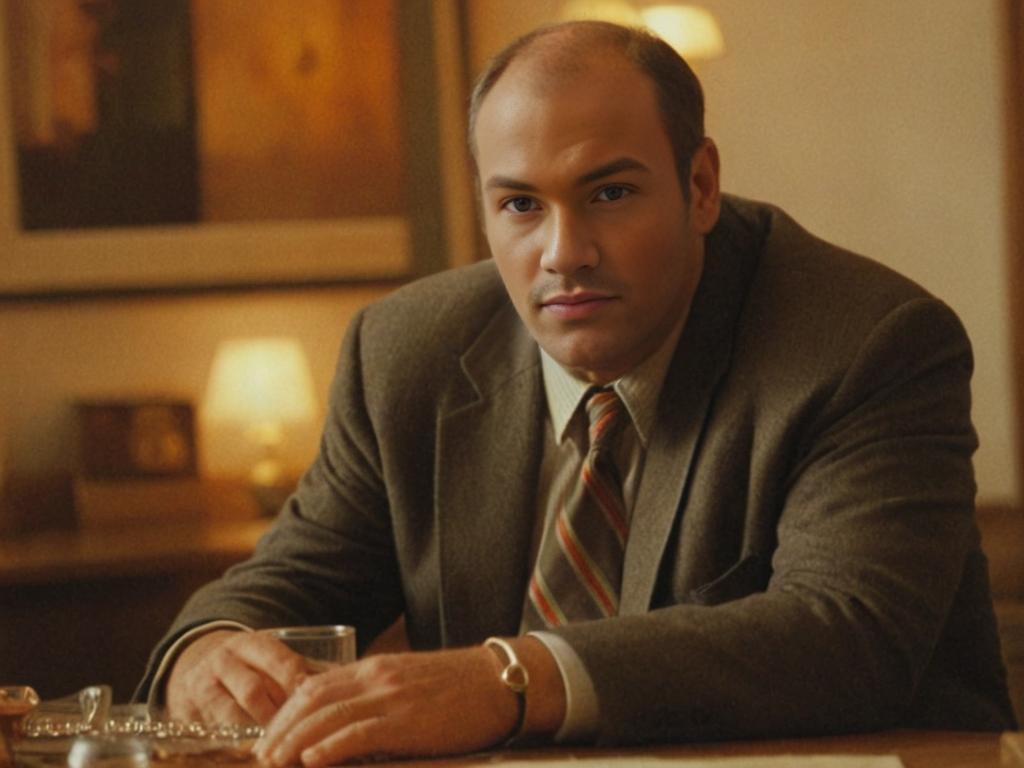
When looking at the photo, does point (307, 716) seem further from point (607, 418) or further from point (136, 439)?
point (136, 439)

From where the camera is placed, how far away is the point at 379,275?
439 cm

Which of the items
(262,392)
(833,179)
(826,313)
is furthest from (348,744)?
(833,179)

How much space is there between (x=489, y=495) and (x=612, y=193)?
1.51ft

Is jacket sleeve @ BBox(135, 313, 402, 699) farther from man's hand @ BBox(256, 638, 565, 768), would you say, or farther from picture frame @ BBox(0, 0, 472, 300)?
picture frame @ BBox(0, 0, 472, 300)

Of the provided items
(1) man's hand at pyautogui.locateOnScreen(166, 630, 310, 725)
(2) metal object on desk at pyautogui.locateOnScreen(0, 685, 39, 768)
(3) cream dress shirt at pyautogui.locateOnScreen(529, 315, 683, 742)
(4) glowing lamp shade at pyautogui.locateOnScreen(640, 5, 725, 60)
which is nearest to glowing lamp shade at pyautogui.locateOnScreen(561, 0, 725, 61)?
(4) glowing lamp shade at pyautogui.locateOnScreen(640, 5, 725, 60)

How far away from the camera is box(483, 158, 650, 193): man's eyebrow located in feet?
6.55

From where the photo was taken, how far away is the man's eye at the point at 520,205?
6.76 feet

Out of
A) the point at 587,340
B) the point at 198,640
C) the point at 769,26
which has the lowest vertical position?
the point at 198,640

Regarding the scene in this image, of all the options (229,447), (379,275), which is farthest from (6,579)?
(379,275)

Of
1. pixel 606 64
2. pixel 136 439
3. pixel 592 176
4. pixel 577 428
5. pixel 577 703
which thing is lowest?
pixel 136 439

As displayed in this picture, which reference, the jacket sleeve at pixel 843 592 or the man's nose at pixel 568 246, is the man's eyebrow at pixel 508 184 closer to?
the man's nose at pixel 568 246

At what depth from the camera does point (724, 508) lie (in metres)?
2.01

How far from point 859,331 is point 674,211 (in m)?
0.30

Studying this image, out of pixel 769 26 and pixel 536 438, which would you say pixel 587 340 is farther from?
pixel 769 26
